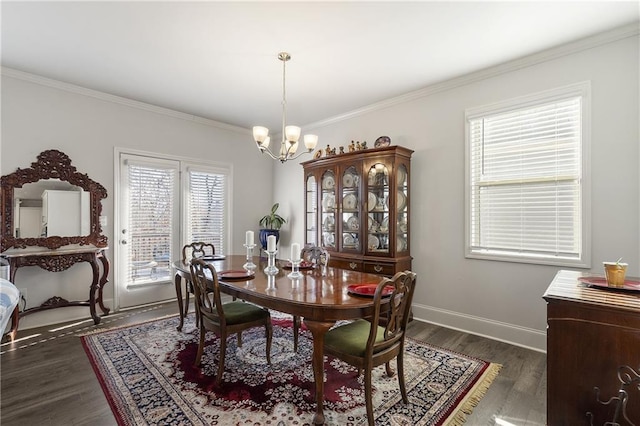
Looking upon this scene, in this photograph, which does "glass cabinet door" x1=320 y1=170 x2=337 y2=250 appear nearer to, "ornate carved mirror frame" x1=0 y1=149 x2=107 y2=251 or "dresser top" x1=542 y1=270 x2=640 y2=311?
"dresser top" x1=542 y1=270 x2=640 y2=311

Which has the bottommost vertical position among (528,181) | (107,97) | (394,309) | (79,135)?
(394,309)

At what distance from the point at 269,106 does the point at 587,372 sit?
13.2 ft

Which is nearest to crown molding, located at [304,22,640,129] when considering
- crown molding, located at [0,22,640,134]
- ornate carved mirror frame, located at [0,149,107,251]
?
crown molding, located at [0,22,640,134]

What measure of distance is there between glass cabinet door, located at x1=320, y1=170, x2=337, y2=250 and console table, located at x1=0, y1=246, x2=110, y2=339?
2701 mm

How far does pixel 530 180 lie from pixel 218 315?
9.95 feet

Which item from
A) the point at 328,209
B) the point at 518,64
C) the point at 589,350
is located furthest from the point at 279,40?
the point at 589,350

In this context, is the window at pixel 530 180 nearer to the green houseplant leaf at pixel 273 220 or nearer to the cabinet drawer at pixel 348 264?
the cabinet drawer at pixel 348 264

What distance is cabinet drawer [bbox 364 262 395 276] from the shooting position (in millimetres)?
3492

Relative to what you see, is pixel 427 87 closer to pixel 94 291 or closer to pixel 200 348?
pixel 200 348

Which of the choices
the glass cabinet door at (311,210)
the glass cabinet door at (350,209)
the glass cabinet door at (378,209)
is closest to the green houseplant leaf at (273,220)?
the glass cabinet door at (311,210)

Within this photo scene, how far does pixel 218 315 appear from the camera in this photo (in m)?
2.30

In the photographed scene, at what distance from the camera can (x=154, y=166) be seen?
4270 millimetres

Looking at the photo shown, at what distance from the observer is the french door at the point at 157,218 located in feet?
13.2

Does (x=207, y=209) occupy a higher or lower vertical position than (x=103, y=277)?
higher
